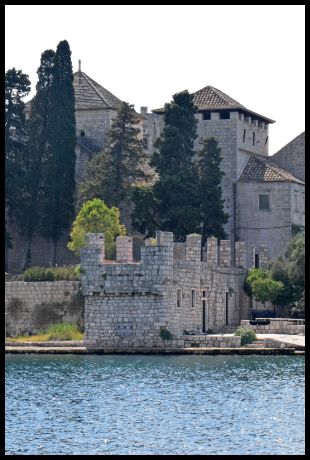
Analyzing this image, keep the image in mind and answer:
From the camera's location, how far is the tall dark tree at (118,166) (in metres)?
65.9

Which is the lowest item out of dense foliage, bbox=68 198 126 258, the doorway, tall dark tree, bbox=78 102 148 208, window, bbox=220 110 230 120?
the doorway

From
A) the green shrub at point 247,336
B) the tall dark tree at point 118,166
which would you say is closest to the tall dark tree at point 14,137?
the tall dark tree at point 118,166

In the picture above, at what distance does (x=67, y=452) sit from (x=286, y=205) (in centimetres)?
3795

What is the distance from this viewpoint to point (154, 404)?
40.7 metres

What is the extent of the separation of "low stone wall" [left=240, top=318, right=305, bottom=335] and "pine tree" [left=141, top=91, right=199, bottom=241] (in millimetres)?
6645

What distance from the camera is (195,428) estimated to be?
118 ft

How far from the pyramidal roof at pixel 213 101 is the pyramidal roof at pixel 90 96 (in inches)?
85.7

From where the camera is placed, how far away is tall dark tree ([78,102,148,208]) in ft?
216

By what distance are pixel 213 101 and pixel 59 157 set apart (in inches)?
359

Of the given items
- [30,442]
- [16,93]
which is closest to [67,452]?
[30,442]

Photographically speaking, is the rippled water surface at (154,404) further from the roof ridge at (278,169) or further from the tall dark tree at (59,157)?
the roof ridge at (278,169)

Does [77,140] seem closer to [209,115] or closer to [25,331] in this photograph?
[209,115]

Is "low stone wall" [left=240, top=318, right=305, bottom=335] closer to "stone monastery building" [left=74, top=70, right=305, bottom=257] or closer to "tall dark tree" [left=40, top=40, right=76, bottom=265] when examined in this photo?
"tall dark tree" [left=40, top=40, right=76, bottom=265]

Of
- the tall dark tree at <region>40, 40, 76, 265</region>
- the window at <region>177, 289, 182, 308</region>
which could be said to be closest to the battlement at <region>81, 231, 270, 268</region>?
the window at <region>177, 289, 182, 308</region>
